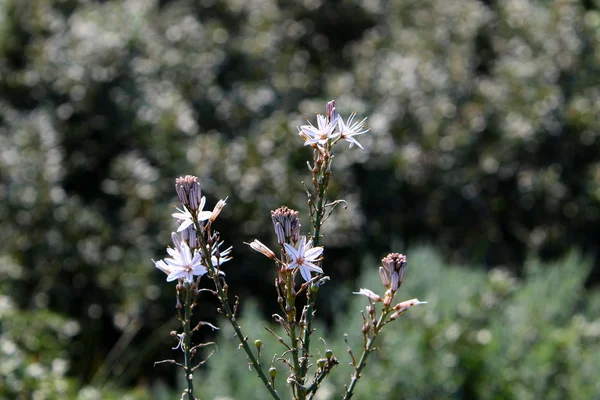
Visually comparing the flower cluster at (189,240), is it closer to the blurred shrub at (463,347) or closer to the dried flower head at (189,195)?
the dried flower head at (189,195)

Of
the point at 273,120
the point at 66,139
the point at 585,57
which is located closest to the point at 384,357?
the point at 273,120

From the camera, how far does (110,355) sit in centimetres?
387

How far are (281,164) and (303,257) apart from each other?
115 inches

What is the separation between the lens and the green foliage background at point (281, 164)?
3.49 meters

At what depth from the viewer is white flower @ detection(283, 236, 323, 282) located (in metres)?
1.20

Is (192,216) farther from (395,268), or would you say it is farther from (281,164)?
(281,164)

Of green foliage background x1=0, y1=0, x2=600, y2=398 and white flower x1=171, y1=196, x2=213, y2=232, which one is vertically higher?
green foliage background x1=0, y1=0, x2=600, y2=398

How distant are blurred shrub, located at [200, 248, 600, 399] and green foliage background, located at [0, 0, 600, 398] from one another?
13mm

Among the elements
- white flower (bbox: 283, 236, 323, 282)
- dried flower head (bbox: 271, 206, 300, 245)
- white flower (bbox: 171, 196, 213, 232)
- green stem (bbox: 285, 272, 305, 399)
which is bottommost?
green stem (bbox: 285, 272, 305, 399)

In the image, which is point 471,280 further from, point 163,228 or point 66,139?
point 66,139

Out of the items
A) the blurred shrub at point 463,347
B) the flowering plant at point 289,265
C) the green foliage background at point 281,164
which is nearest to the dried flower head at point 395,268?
the flowering plant at point 289,265

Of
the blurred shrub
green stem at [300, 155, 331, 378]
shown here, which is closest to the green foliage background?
the blurred shrub

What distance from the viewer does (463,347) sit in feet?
10.3

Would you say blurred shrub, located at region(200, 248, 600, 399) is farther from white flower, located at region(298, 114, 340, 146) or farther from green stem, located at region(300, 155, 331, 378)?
white flower, located at region(298, 114, 340, 146)
